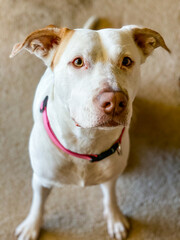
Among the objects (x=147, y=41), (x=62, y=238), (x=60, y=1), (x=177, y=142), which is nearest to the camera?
(x=147, y=41)

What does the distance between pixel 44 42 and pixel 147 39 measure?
1.42 feet

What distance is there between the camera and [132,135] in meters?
2.16

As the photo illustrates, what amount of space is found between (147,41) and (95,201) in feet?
3.52

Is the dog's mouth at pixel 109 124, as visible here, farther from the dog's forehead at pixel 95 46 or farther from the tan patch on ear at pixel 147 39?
the tan patch on ear at pixel 147 39

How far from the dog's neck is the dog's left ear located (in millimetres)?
367

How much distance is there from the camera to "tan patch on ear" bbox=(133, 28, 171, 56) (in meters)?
1.25

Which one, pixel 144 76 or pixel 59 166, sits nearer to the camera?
pixel 59 166

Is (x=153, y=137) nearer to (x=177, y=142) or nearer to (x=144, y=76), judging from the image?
(x=177, y=142)

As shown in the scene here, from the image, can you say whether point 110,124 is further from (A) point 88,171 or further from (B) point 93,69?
(A) point 88,171

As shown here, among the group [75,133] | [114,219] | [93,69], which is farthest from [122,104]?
[114,219]

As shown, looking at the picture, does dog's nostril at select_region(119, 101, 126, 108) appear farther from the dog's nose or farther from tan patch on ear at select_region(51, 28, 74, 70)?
tan patch on ear at select_region(51, 28, 74, 70)

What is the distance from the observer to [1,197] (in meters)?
1.87

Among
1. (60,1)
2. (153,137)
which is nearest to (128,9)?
(60,1)

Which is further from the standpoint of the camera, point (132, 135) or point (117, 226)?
point (132, 135)
